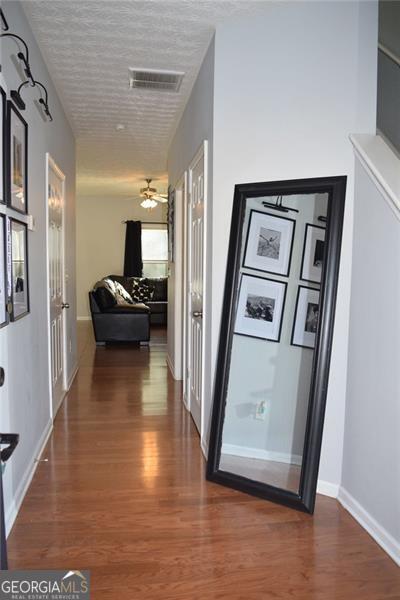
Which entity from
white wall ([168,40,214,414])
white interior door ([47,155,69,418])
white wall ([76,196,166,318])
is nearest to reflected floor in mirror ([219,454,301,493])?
white wall ([168,40,214,414])

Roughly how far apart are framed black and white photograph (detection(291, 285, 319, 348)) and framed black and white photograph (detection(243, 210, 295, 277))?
16 centimetres

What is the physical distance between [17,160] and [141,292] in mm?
6603

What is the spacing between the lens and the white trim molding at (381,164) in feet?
6.66

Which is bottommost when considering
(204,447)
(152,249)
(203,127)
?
(204,447)

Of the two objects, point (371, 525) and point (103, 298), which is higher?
point (103, 298)

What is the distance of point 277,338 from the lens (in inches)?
101

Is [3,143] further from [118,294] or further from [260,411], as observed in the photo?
[118,294]

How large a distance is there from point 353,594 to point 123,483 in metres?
1.35

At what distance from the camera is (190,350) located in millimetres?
3820

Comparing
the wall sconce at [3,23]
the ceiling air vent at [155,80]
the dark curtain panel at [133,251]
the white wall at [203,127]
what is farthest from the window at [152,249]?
the wall sconce at [3,23]

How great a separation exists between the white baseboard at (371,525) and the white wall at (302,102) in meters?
0.12

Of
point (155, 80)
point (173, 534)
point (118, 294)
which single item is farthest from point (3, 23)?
point (118, 294)

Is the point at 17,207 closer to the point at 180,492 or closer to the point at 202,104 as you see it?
Result: the point at 202,104

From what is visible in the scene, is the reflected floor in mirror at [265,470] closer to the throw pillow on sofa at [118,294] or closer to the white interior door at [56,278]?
the white interior door at [56,278]
